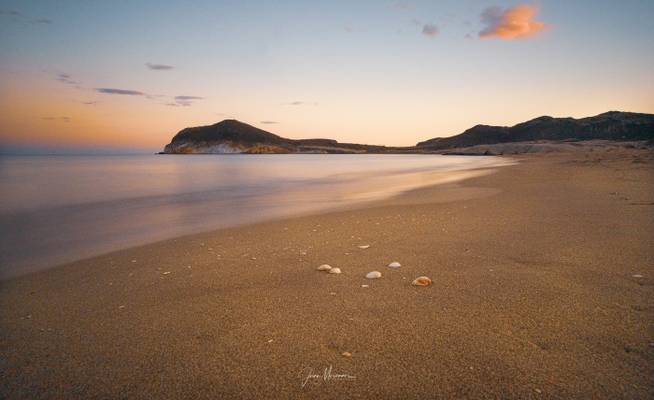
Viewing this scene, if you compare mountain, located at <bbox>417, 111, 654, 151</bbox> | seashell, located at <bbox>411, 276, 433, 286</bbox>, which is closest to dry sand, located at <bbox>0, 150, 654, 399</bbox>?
seashell, located at <bbox>411, 276, 433, 286</bbox>

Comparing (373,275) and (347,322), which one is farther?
(373,275)

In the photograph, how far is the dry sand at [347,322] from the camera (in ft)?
7.02

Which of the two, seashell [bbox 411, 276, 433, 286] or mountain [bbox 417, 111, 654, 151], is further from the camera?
mountain [bbox 417, 111, 654, 151]

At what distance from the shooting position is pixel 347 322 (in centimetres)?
288

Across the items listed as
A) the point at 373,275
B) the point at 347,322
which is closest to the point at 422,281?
the point at 373,275

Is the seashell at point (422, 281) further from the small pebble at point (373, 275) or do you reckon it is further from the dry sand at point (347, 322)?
the small pebble at point (373, 275)

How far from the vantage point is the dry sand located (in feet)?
7.02

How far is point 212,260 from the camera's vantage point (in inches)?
192

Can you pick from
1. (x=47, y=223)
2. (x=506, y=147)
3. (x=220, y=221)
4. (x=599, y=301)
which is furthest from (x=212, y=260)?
(x=506, y=147)

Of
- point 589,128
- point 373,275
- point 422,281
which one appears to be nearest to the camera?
point 422,281

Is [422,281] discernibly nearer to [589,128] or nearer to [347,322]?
[347,322]

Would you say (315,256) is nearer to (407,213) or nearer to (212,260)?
(212,260)

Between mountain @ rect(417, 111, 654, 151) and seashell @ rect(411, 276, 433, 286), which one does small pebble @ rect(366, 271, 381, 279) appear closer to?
seashell @ rect(411, 276, 433, 286)

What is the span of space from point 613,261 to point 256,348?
4230 mm
